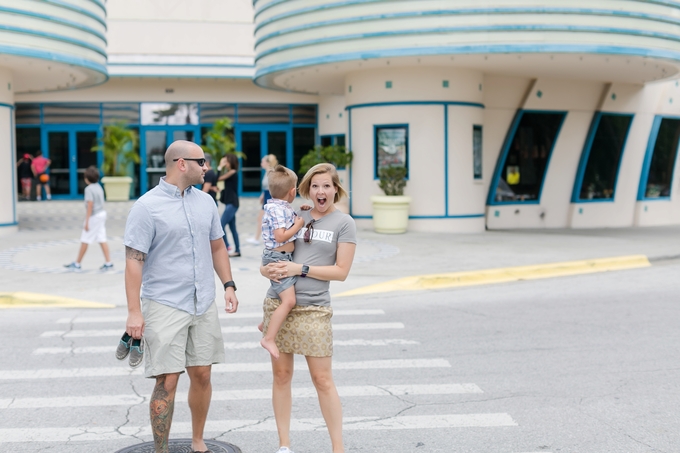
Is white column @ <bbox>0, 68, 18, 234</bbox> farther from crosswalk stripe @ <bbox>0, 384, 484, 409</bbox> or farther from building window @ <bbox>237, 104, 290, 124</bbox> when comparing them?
building window @ <bbox>237, 104, 290, 124</bbox>

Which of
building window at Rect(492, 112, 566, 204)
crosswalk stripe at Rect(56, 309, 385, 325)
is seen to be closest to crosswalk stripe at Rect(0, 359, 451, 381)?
crosswalk stripe at Rect(56, 309, 385, 325)

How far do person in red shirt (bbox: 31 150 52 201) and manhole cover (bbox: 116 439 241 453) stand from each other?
1028 inches

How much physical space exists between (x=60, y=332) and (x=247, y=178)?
926 inches

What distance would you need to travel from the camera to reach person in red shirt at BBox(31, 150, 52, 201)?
29109 mm

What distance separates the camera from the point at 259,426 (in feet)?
18.0

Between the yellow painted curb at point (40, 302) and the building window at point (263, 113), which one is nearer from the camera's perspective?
the yellow painted curb at point (40, 302)

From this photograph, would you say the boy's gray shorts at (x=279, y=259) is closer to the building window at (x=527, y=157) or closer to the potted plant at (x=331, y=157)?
the potted plant at (x=331, y=157)

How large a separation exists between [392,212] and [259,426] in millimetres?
12530

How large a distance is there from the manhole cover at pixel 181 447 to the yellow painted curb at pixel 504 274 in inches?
229

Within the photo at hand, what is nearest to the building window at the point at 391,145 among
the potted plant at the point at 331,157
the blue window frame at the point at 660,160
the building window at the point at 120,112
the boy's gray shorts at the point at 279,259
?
the potted plant at the point at 331,157

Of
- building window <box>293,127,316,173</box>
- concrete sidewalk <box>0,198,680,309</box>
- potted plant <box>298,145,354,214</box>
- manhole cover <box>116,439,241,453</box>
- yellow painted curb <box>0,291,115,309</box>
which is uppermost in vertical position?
building window <box>293,127,316,173</box>

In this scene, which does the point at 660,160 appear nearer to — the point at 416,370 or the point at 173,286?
the point at 416,370

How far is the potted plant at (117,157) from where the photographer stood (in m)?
29.1

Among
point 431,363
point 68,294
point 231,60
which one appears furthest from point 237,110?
point 431,363
